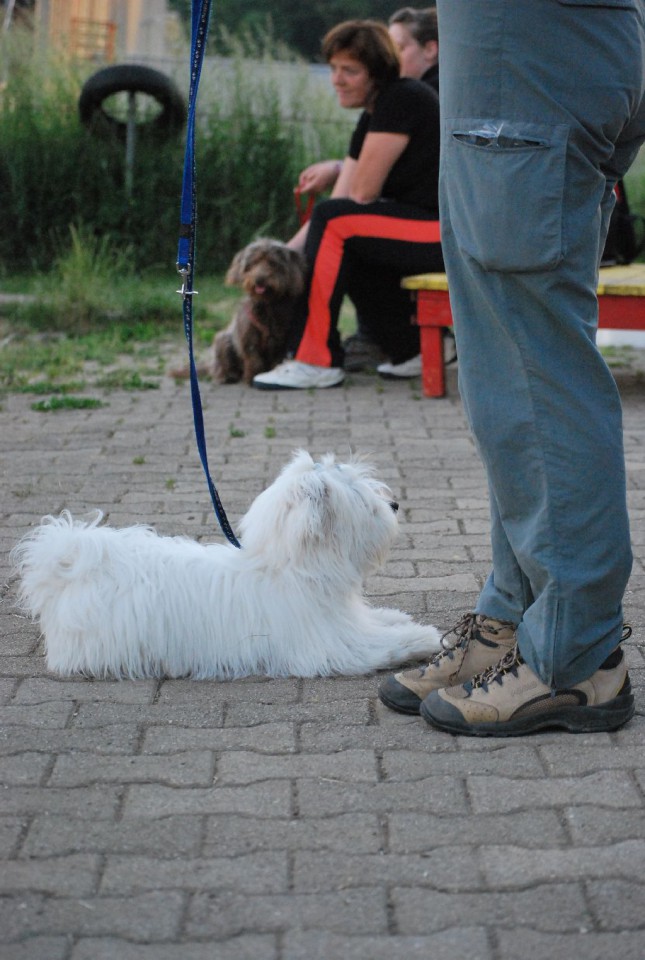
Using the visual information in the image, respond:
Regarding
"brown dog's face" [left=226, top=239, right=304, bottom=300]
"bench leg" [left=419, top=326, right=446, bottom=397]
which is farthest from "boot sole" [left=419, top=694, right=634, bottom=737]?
"brown dog's face" [left=226, top=239, right=304, bottom=300]

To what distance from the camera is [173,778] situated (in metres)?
2.65

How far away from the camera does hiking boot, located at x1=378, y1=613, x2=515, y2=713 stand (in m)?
3.04

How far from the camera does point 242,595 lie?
331 cm

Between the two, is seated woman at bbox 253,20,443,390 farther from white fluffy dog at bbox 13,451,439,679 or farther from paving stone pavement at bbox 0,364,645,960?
white fluffy dog at bbox 13,451,439,679

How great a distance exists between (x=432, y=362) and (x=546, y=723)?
14.2ft

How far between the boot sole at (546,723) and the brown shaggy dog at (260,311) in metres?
4.62

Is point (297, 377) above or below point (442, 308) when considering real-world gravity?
below

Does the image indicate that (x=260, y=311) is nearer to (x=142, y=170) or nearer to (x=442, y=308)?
(x=442, y=308)

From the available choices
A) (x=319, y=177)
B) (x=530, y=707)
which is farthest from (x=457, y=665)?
(x=319, y=177)

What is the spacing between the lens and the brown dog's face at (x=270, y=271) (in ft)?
23.4

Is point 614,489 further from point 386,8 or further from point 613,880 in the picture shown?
point 386,8

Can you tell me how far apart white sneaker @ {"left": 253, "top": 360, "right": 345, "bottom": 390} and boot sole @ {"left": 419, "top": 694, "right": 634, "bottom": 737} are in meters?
4.57

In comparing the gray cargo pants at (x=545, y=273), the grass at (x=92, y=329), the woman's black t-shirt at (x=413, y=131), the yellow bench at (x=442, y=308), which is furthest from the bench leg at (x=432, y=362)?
the gray cargo pants at (x=545, y=273)

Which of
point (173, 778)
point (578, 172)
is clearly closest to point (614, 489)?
point (578, 172)
